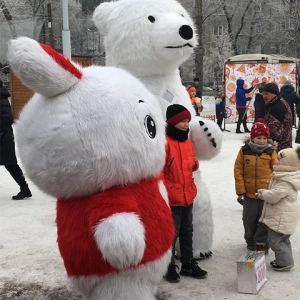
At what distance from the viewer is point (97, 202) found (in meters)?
2.63

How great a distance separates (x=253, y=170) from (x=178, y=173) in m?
0.97

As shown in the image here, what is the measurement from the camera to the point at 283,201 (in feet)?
13.6

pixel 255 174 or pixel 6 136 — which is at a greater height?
pixel 255 174

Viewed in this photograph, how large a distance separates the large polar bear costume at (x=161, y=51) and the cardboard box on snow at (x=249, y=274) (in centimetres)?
67

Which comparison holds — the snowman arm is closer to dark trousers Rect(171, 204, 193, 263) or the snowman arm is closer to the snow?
dark trousers Rect(171, 204, 193, 263)

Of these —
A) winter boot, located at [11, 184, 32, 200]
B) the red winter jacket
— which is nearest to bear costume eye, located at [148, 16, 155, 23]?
the red winter jacket

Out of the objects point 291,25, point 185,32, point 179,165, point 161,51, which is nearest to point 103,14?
point 161,51

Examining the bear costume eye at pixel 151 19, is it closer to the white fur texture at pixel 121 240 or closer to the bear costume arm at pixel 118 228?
the bear costume arm at pixel 118 228

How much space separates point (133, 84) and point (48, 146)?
63cm

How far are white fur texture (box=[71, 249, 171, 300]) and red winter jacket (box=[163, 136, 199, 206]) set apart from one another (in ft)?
3.24

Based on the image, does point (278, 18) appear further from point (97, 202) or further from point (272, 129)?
point (97, 202)

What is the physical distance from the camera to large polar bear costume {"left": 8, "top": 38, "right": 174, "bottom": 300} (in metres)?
2.52

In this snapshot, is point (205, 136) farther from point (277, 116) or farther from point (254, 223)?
point (277, 116)

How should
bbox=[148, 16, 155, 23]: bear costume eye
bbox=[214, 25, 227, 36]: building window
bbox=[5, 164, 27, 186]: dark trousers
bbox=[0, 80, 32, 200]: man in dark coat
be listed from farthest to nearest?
bbox=[214, 25, 227, 36]: building window
bbox=[5, 164, 27, 186]: dark trousers
bbox=[0, 80, 32, 200]: man in dark coat
bbox=[148, 16, 155, 23]: bear costume eye
